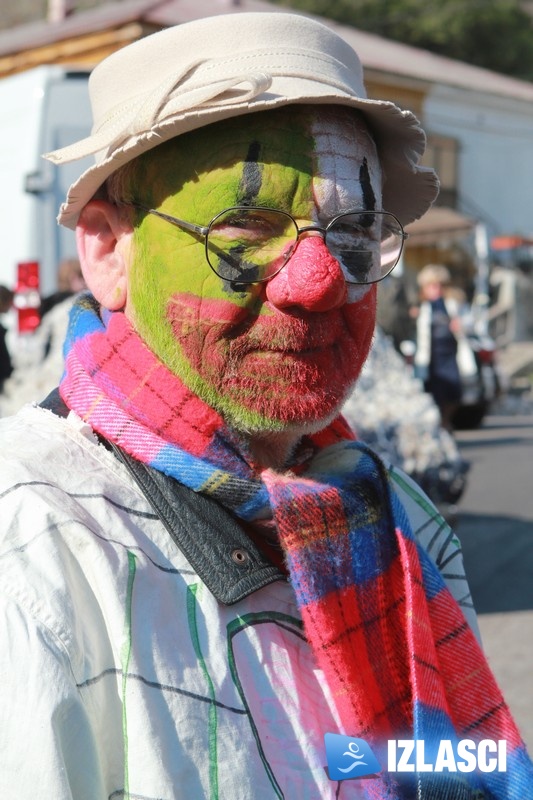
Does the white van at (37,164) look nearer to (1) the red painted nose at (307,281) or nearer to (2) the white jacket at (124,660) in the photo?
(1) the red painted nose at (307,281)

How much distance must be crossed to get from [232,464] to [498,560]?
518 centimetres

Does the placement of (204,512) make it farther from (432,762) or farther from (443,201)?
(443,201)

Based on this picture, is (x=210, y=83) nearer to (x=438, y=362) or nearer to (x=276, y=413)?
(x=276, y=413)

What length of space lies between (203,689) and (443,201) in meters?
27.1

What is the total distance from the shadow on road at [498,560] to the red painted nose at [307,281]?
431 centimetres

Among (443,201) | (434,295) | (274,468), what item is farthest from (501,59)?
(274,468)

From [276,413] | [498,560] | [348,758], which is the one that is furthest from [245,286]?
[498,560]

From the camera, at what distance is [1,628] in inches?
51.6

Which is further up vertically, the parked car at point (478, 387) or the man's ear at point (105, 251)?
the man's ear at point (105, 251)

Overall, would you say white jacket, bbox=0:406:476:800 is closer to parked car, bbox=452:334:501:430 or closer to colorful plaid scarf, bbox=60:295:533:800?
colorful plaid scarf, bbox=60:295:533:800

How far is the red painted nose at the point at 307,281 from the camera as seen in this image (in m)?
1.60

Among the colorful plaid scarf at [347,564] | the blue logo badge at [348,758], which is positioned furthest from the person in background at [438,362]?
the blue logo badge at [348,758]

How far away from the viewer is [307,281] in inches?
62.9

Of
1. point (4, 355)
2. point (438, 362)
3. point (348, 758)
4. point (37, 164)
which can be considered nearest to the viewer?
point (348, 758)
